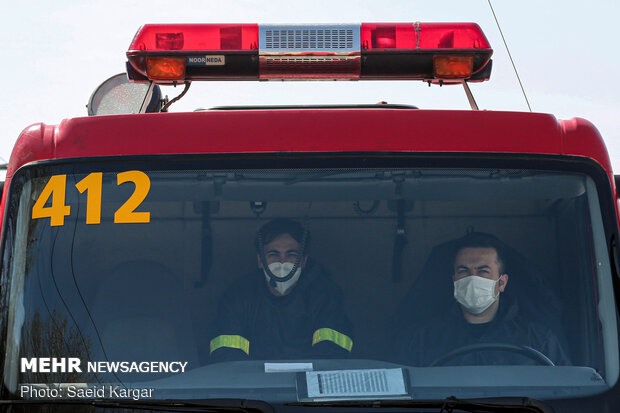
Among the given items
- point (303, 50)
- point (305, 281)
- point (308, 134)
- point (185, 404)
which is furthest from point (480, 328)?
point (303, 50)

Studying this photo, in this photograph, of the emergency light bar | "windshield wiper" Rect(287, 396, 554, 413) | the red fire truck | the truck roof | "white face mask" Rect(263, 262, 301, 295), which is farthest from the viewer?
the emergency light bar

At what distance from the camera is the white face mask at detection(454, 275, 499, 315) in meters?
3.32

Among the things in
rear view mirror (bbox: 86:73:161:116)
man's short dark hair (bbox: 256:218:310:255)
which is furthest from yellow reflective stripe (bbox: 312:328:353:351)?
rear view mirror (bbox: 86:73:161:116)

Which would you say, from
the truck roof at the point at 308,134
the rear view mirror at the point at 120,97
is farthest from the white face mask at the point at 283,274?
the rear view mirror at the point at 120,97

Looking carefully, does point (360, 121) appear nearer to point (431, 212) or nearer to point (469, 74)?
point (431, 212)

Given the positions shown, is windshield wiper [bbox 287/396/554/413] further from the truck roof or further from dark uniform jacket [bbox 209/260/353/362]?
the truck roof

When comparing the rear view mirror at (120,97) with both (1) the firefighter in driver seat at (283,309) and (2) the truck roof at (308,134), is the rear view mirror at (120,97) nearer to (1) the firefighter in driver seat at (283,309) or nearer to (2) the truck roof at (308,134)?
(2) the truck roof at (308,134)

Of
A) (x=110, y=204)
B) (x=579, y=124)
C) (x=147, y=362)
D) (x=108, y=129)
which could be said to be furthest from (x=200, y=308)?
(x=579, y=124)

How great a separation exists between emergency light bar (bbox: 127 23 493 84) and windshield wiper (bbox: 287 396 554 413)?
1600 millimetres

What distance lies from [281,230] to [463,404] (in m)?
0.86

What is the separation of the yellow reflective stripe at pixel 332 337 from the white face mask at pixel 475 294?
435mm

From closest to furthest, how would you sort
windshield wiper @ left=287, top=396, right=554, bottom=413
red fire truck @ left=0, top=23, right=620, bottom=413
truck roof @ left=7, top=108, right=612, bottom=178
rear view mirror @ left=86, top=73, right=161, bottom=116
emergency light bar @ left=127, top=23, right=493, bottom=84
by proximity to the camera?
windshield wiper @ left=287, top=396, right=554, bottom=413
red fire truck @ left=0, top=23, right=620, bottom=413
truck roof @ left=7, top=108, right=612, bottom=178
emergency light bar @ left=127, top=23, right=493, bottom=84
rear view mirror @ left=86, top=73, right=161, bottom=116

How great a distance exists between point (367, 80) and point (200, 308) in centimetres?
154

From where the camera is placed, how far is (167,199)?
3346mm
